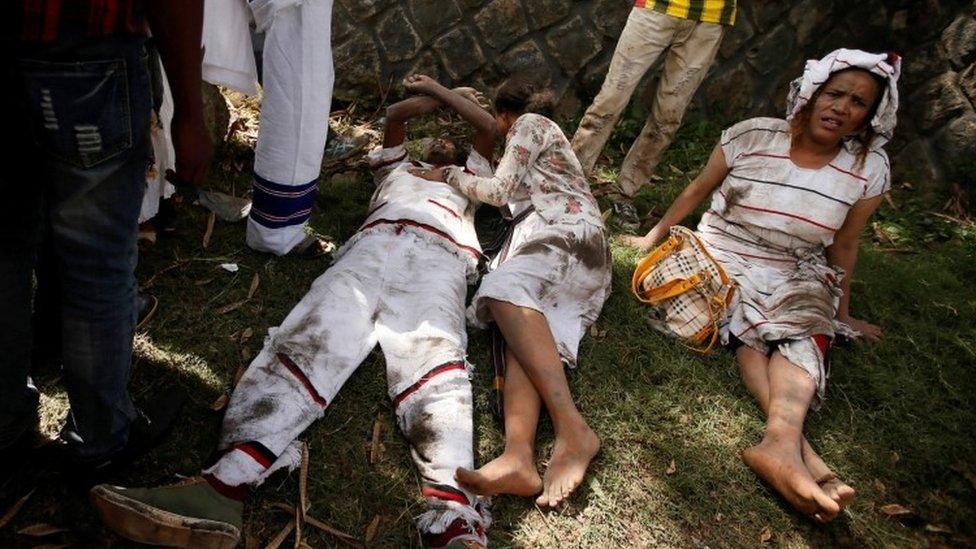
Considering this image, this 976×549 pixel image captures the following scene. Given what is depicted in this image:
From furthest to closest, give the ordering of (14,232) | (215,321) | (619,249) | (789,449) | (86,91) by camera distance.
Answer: (619,249), (215,321), (789,449), (14,232), (86,91)

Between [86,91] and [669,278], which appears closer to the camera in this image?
[86,91]

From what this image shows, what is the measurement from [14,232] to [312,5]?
157 cm

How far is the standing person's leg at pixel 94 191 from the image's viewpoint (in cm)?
133

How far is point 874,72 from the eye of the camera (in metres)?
3.09

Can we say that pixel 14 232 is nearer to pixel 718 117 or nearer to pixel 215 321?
Result: pixel 215 321

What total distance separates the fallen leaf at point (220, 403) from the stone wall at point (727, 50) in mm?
3276

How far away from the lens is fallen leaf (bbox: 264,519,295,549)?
2096 millimetres

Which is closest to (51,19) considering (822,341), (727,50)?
(822,341)

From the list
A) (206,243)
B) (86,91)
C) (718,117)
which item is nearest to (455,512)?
(86,91)

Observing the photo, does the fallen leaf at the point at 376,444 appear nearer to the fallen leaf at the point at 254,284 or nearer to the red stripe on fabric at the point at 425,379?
the red stripe on fabric at the point at 425,379

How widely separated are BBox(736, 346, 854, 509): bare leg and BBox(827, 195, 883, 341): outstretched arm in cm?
71

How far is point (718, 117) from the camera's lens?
19.4ft

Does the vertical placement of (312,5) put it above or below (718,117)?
above

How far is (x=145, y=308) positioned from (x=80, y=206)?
58.3 inches
